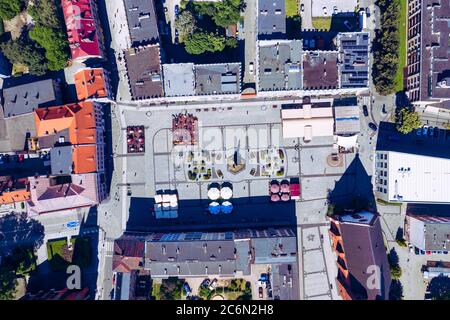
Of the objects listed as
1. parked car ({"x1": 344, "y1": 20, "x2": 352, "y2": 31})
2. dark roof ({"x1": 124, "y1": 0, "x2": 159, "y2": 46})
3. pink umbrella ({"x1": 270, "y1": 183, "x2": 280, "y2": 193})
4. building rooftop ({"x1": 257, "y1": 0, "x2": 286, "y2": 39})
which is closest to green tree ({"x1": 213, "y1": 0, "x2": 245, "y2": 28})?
building rooftop ({"x1": 257, "y1": 0, "x2": 286, "y2": 39})

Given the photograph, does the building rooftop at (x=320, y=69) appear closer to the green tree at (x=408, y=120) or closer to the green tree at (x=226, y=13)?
the green tree at (x=408, y=120)

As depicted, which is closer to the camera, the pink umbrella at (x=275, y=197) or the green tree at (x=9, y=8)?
the green tree at (x=9, y=8)

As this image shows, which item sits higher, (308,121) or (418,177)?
(308,121)

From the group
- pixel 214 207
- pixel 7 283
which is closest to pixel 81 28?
pixel 214 207

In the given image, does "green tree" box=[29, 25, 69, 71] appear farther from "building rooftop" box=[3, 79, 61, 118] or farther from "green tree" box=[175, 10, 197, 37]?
"green tree" box=[175, 10, 197, 37]

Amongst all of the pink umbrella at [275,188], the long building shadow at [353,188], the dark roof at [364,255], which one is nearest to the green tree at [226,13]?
the pink umbrella at [275,188]

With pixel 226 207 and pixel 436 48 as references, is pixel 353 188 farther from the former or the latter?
pixel 436 48
